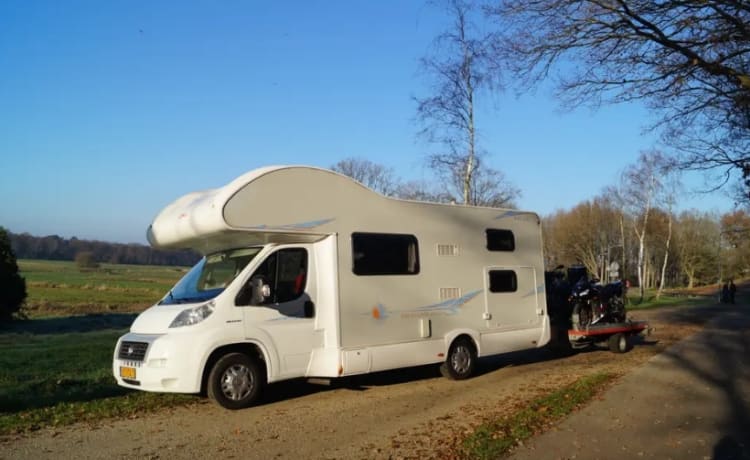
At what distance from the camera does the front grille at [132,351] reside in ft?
27.0

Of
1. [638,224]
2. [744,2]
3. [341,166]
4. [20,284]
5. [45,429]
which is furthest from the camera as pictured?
[638,224]

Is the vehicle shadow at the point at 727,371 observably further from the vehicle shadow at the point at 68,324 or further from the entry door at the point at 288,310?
the vehicle shadow at the point at 68,324

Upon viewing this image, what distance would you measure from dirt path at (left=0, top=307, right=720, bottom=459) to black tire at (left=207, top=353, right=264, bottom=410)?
181mm

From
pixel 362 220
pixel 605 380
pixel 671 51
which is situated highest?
pixel 671 51

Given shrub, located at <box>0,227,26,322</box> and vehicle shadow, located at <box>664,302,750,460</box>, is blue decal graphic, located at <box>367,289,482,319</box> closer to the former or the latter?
vehicle shadow, located at <box>664,302,750,460</box>

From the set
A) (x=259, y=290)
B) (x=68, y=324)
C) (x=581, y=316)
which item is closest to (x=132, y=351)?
(x=259, y=290)

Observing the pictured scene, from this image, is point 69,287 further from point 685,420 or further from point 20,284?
point 685,420

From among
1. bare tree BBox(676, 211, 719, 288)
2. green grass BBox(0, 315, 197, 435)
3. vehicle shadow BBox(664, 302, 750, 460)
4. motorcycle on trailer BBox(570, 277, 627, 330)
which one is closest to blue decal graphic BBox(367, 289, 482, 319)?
green grass BBox(0, 315, 197, 435)

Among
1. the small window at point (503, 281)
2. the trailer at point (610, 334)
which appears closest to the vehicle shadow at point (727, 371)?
the trailer at point (610, 334)

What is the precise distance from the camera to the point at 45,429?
7.38 meters

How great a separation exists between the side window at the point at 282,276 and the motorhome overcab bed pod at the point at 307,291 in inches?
0.6

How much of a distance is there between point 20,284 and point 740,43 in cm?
2800

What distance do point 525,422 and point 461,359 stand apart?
379cm

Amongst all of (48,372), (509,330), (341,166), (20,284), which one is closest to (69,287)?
(20,284)
